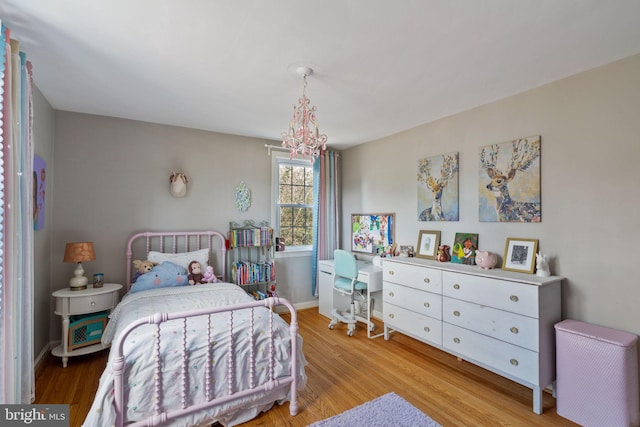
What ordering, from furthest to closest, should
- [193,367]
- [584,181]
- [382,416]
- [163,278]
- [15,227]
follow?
[163,278]
[584,181]
[382,416]
[193,367]
[15,227]

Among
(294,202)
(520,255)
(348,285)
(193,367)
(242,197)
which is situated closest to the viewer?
(193,367)

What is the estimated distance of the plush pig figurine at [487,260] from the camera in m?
2.82

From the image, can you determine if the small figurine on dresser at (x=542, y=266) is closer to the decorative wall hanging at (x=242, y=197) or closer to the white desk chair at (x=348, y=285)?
the white desk chair at (x=348, y=285)

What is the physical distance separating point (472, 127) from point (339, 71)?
1.63 meters

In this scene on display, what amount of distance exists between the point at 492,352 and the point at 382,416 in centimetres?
108

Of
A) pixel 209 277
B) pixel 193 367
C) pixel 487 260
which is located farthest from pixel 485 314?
pixel 209 277

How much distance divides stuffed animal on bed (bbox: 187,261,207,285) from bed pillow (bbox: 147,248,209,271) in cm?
8

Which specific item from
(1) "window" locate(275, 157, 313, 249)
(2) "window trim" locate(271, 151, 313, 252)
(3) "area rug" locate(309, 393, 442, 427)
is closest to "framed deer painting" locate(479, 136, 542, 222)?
(3) "area rug" locate(309, 393, 442, 427)

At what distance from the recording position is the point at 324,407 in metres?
2.28

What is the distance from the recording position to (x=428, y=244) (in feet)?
11.6

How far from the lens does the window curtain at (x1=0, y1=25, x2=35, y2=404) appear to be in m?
1.65

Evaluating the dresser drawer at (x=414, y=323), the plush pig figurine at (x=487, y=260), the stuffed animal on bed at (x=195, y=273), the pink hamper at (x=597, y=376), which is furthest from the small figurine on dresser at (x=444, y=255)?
the stuffed animal on bed at (x=195, y=273)

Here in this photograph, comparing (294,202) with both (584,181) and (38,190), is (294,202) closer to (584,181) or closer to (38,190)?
(38,190)

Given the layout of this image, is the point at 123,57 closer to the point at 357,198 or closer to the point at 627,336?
the point at 357,198
